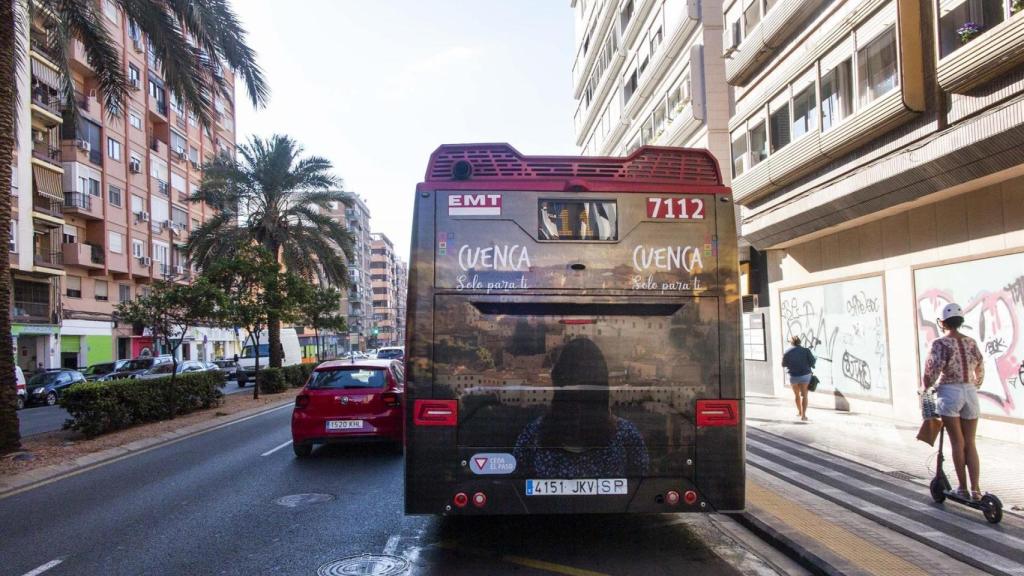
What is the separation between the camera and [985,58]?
9258 millimetres

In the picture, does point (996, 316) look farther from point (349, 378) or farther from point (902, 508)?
point (349, 378)

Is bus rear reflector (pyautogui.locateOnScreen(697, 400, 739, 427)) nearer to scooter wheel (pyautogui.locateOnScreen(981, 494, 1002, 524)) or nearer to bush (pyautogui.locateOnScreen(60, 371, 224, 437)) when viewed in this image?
scooter wheel (pyautogui.locateOnScreen(981, 494, 1002, 524))

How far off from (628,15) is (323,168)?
51.5 feet

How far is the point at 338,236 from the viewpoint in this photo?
28359 mm

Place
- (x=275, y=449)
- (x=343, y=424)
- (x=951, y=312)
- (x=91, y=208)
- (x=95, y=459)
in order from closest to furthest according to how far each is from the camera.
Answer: (x=951, y=312) < (x=343, y=424) < (x=95, y=459) < (x=275, y=449) < (x=91, y=208)

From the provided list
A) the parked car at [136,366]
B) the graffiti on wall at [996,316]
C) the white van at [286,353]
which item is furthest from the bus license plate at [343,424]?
the white van at [286,353]

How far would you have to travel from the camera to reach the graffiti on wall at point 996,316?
980cm

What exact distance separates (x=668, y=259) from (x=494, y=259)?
1.29 m

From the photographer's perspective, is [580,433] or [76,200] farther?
[76,200]

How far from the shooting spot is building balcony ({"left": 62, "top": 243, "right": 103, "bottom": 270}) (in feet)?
128

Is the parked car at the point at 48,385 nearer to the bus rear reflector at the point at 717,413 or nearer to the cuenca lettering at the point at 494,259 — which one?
the cuenca lettering at the point at 494,259

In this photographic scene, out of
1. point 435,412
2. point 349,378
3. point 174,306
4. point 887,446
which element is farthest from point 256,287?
point 435,412

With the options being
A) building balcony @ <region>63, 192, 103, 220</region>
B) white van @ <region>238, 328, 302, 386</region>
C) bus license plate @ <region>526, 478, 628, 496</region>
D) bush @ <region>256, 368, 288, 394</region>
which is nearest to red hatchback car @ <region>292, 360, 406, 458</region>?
bus license plate @ <region>526, 478, 628, 496</region>

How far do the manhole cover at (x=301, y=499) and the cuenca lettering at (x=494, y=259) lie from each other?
3840 mm
